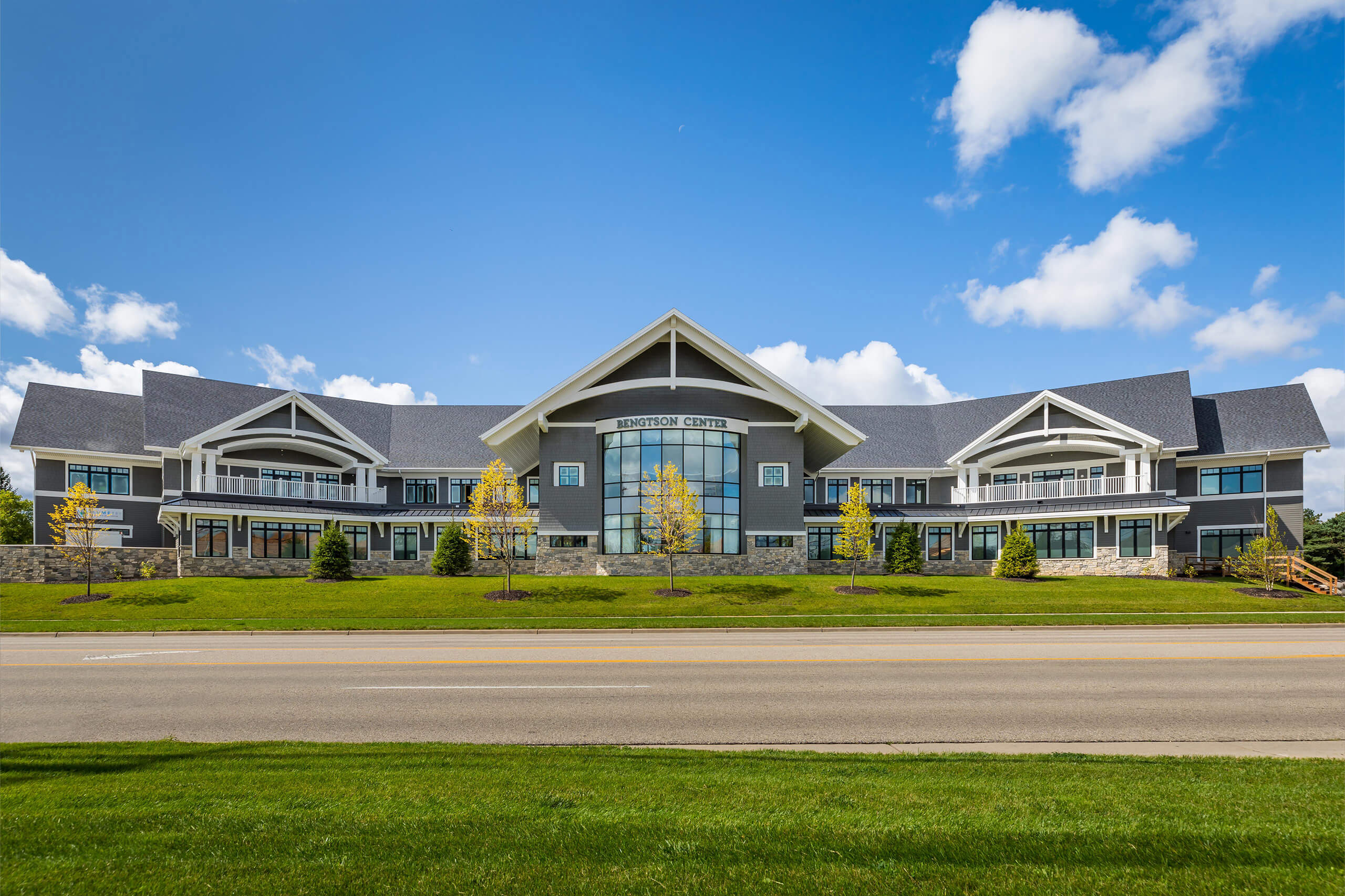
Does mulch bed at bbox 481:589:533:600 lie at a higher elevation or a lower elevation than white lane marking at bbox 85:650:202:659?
lower

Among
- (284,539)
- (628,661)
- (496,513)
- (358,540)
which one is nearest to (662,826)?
(628,661)

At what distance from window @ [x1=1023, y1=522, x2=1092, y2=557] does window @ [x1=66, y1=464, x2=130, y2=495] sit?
170 feet

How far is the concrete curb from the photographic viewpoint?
815 inches

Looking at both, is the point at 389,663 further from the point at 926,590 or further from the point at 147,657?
the point at 926,590

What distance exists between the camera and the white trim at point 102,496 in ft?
128

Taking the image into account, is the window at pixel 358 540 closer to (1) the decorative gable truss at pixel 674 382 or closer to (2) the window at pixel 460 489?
(2) the window at pixel 460 489

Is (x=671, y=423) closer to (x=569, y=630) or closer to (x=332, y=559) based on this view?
(x=569, y=630)

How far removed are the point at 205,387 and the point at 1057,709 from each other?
49323 mm

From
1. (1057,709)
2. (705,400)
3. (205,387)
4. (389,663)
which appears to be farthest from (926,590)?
(205,387)

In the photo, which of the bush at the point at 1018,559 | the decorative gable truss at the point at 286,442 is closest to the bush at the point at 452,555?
the decorative gable truss at the point at 286,442

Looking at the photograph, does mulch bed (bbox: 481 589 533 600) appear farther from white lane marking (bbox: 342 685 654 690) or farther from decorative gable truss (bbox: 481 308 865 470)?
white lane marking (bbox: 342 685 654 690)

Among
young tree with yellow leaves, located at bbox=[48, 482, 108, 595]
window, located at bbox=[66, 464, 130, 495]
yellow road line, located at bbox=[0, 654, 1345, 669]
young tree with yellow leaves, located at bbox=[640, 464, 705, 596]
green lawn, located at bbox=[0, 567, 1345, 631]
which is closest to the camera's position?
yellow road line, located at bbox=[0, 654, 1345, 669]

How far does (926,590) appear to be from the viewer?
29453mm

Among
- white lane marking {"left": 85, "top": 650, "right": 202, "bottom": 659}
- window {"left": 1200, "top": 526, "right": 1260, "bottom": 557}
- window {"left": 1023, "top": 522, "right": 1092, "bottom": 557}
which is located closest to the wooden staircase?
window {"left": 1200, "top": 526, "right": 1260, "bottom": 557}
